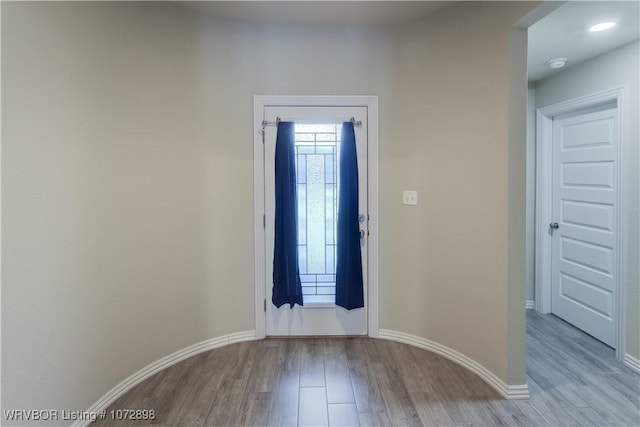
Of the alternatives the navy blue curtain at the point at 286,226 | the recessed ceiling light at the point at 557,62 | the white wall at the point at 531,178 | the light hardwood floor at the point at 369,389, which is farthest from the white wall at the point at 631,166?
the navy blue curtain at the point at 286,226

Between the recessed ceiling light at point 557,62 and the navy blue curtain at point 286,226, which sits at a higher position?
the recessed ceiling light at point 557,62

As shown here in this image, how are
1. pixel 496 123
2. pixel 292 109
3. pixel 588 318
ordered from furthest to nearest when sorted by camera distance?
pixel 588 318
pixel 292 109
pixel 496 123

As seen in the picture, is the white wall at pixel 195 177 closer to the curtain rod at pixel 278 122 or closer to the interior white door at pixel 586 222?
the curtain rod at pixel 278 122

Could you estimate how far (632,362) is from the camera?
7.89 ft

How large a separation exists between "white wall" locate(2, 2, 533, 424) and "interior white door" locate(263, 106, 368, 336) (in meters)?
0.17

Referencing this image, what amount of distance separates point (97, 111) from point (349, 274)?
80.6 inches

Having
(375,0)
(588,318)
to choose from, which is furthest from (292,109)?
(588,318)

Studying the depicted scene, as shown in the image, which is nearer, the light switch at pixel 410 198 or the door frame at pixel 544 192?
the light switch at pixel 410 198

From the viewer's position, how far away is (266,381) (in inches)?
87.5

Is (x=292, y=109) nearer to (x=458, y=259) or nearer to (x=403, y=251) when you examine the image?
(x=403, y=251)

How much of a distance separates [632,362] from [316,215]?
2.56 metres

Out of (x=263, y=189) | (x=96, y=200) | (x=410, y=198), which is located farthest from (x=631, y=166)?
(x=96, y=200)

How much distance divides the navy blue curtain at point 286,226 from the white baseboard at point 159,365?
17.7 inches

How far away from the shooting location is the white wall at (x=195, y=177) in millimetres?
1558
